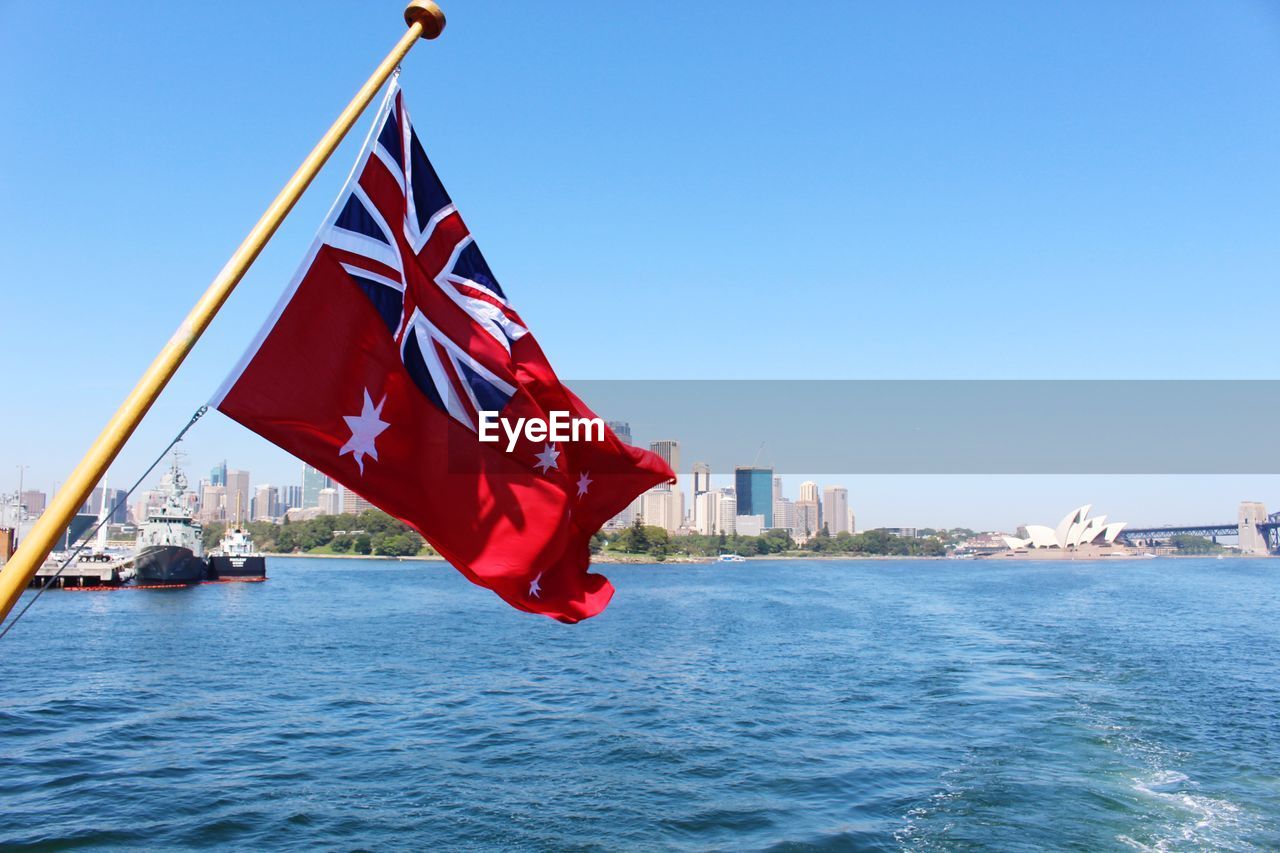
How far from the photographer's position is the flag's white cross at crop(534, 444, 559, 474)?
18.9ft

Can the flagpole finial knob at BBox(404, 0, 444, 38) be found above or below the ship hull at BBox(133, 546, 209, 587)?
above

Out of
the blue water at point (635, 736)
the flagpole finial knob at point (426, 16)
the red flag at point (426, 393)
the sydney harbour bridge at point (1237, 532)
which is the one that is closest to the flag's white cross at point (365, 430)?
the red flag at point (426, 393)

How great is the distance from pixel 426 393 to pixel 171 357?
2116 millimetres

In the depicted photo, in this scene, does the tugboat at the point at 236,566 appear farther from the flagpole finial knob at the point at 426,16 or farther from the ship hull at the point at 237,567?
the flagpole finial knob at the point at 426,16

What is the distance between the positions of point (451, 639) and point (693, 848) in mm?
21522

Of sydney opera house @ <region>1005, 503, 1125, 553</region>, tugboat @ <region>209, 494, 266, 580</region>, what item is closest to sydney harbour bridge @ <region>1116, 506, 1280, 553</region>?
sydney opera house @ <region>1005, 503, 1125, 553</region>

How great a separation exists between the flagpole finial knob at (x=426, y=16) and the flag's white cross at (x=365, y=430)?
6.43 ft

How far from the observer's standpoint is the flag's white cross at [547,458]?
5765mm

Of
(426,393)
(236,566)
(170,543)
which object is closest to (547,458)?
(426,393)

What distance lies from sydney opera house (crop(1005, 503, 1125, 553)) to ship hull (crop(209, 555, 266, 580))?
420 feet

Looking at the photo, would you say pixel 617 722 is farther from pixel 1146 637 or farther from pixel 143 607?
pixel 143 607

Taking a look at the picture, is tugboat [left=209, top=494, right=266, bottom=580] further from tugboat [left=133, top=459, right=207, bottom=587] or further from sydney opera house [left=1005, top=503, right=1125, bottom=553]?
sydney opera house [left=1005, top=503, right=1125, bottom=553]

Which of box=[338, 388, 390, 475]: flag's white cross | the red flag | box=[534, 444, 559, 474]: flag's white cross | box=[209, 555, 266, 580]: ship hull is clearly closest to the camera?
the red flag

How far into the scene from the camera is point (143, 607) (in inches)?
1628
